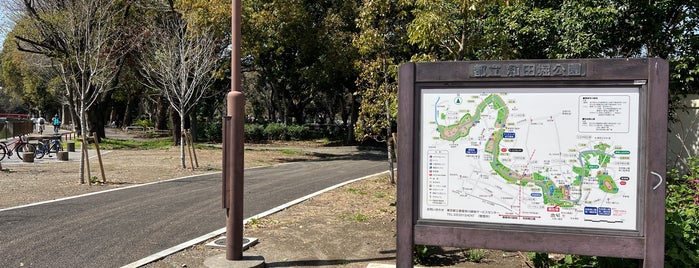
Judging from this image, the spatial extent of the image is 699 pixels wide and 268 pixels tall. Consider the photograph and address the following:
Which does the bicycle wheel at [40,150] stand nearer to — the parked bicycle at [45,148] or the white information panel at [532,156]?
the parked bicycle at [45,148]

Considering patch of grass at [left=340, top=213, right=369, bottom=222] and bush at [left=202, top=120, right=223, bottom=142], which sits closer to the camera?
patch of grass at [left=340, top=213, right=369, bottom=222]

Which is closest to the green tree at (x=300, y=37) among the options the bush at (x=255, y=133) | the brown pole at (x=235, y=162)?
the bush at (x=255, y=133)

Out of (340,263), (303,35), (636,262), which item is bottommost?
A: (340,263)

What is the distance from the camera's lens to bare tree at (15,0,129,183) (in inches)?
666

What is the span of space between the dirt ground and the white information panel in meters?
1.68

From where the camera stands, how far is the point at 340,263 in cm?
541

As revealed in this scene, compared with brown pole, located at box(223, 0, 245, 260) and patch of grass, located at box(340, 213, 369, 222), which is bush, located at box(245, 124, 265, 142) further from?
brown pole, located at box(223, 0, 245, 260)

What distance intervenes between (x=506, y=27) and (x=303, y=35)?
11.7 metres

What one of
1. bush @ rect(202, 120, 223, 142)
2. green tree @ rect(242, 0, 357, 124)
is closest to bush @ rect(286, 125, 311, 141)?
green tree @ rect(242, 0, 357, 124)

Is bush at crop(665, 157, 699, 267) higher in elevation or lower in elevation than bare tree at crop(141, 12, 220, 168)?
lower

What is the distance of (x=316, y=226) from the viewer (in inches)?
281

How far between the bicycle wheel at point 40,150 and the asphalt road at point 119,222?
10.1 meters

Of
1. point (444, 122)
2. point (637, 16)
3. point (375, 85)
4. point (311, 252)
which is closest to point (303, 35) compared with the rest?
point (375, 85)

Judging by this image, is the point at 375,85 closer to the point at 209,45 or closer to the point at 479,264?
the point at 479,264
